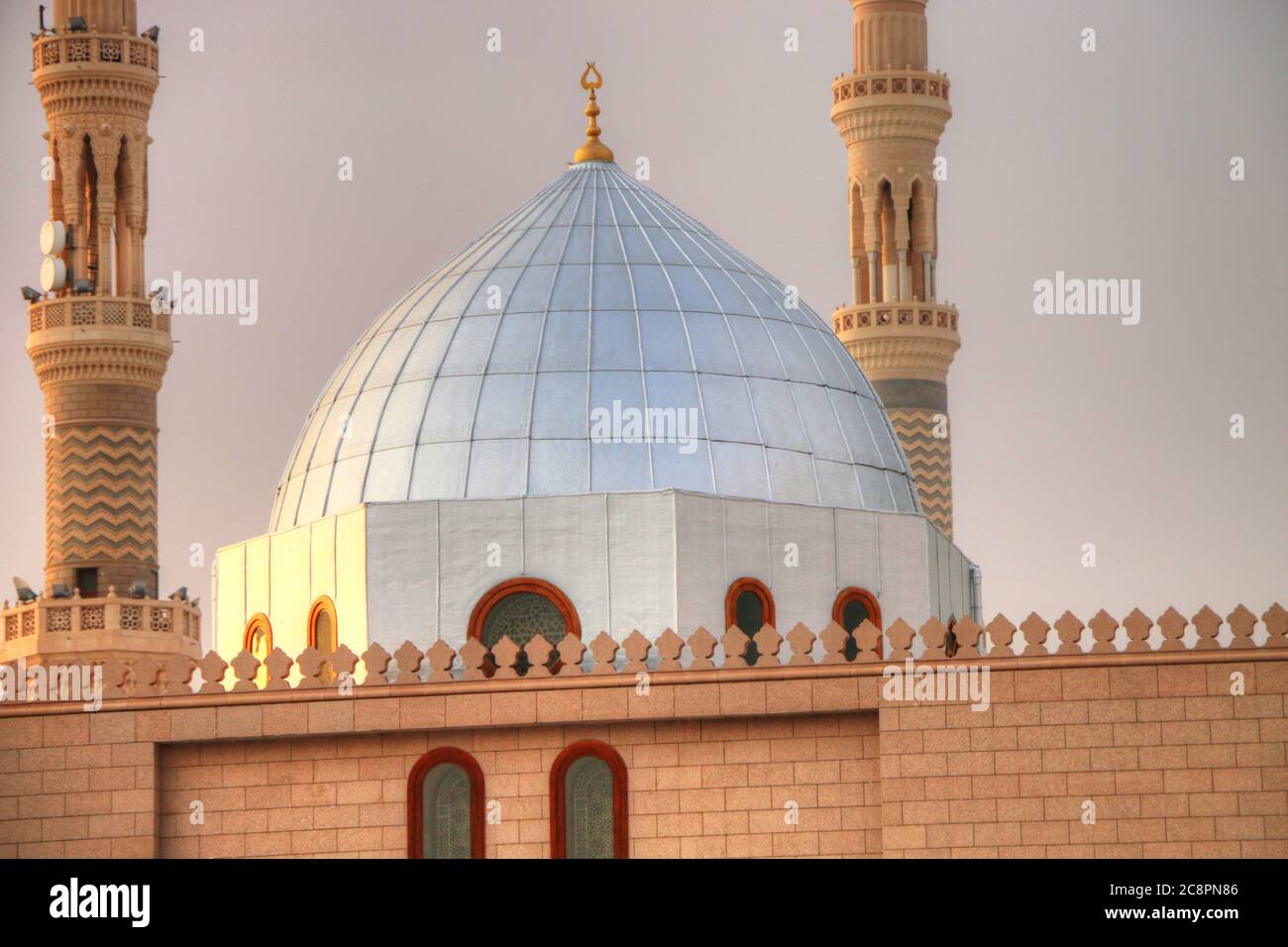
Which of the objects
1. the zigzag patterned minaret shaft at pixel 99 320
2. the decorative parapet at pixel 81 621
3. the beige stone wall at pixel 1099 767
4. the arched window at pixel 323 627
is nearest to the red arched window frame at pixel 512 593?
the arched window at pixel 323 627

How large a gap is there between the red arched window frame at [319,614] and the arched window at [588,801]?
2.69 metres

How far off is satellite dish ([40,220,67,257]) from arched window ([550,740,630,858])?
16590mm

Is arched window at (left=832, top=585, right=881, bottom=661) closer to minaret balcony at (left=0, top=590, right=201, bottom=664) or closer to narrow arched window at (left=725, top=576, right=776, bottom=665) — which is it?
narrow arched window at (left=725, top=576, right=776, bottom=665)

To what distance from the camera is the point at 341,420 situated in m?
19.9

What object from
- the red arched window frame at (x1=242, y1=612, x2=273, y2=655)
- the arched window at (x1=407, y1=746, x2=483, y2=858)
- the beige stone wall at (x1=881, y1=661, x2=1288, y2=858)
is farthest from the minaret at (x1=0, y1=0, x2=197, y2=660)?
the beige stone wall at (x1=881, y1=661, x2=1288, y2=858)

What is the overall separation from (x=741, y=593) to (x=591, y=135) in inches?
212

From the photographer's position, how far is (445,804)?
16.7 metres

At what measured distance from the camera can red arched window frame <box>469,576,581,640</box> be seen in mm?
18094

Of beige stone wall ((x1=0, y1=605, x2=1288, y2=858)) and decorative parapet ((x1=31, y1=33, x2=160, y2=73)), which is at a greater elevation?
decorative parapet ((x1=31, y1=33, x2=160, y2=73))

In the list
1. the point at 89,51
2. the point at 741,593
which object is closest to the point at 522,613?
the point at 741,593

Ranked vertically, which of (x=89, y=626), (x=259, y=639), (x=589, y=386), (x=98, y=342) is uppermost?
(x=98, y=342)

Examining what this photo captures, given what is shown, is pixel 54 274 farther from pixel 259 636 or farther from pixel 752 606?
pixel 752 606

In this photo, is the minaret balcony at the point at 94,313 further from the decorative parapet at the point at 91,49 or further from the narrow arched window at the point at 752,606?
the narrow arched window at the point at 752,606
